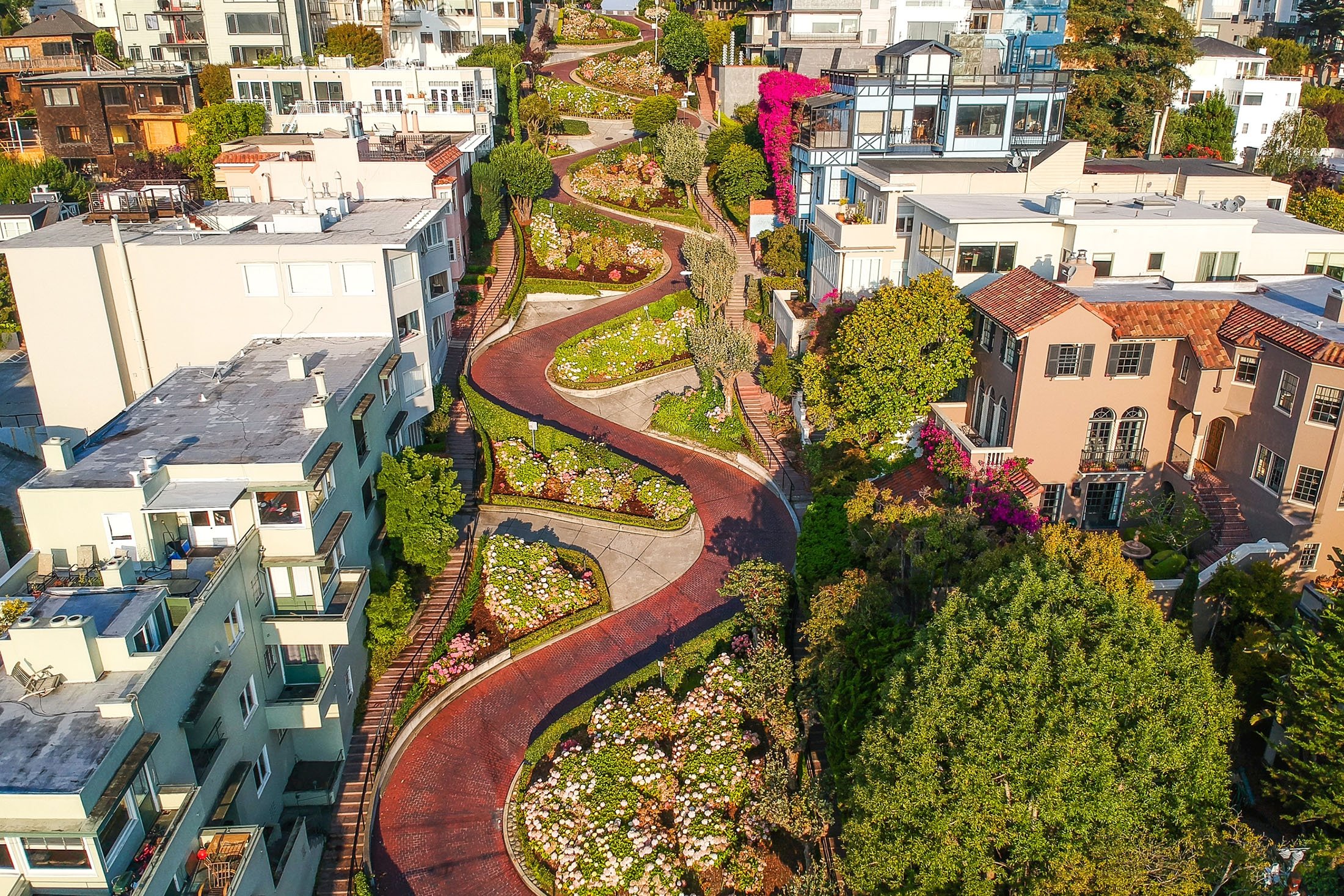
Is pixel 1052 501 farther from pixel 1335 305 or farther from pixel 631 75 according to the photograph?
pixel 631 75

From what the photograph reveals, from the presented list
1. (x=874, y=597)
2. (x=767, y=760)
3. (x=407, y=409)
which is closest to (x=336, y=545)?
(x=407, y=409)

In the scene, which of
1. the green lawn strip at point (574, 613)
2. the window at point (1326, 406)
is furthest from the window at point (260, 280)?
the window at point (1326, 406)

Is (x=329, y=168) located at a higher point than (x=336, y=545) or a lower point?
higher

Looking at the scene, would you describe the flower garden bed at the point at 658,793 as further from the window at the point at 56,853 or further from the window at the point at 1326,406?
the window at the point at 1326,406

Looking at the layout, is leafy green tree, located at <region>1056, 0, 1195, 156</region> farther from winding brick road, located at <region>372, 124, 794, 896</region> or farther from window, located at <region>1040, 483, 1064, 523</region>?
window, located at <region>1040, 483, 1064, 523</region>

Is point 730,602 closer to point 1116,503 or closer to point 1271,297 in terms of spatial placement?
point 1116,503

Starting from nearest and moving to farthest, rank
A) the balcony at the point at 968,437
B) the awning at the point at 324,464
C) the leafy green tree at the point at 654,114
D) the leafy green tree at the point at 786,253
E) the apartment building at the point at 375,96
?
the awning at the point at 324,464, the balcony at the point at 968,437, the leafy green tree at the point at 786,253, the apartment building at the point at 375,96, the leafy green tree at the point at 654,114
